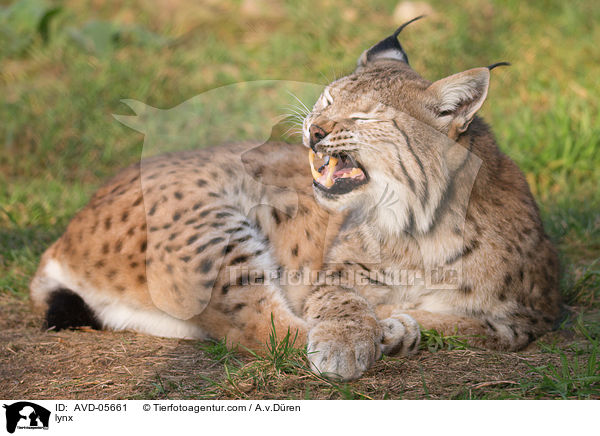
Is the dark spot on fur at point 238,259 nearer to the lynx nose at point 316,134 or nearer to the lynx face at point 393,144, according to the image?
the lynx face at point 393,144

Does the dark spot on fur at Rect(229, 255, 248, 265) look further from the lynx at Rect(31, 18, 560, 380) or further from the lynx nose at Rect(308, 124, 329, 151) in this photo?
the lynx nose at Rect(308, 124, 329, 151)

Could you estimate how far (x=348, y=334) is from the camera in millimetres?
2783

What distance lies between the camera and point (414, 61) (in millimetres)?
5691

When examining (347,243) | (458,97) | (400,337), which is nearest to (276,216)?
(347,243)

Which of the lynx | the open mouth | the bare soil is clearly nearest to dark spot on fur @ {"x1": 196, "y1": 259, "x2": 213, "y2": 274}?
the lynx

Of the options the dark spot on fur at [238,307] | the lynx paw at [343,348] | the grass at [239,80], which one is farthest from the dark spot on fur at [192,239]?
the grass at [239,80]

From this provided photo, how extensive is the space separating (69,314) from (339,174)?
5.10ft

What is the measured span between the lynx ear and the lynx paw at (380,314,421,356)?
0.85 m

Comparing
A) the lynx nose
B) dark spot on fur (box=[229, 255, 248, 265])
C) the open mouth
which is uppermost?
the lynx nose

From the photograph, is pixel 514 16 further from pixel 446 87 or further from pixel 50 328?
pixel 50 328

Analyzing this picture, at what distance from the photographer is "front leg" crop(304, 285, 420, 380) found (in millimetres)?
2656

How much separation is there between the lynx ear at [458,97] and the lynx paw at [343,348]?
924mm
